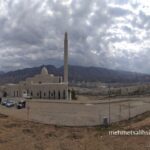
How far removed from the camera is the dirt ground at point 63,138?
29641mm

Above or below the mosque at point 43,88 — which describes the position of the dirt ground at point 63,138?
below

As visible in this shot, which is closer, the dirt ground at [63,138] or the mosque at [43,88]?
the dirt ground at [63,138]

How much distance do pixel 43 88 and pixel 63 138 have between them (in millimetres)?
57862

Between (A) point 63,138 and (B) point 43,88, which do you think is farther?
(B) point 43,88

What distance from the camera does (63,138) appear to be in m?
34.7

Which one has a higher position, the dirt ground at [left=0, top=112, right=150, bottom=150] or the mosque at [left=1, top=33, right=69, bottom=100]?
the mosque at [left=1, top=33, right=69, bottom=100]

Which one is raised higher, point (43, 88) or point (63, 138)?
point (43, 88)

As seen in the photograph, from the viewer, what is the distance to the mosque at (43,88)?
292ft

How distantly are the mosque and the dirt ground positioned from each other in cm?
4416

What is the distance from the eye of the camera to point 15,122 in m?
43.6

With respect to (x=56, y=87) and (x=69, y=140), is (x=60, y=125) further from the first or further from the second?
(x=56, y=87)

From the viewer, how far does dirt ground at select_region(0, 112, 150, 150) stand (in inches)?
1167

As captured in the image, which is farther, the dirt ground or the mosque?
the mosque

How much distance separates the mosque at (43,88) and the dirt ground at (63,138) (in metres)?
44.2
